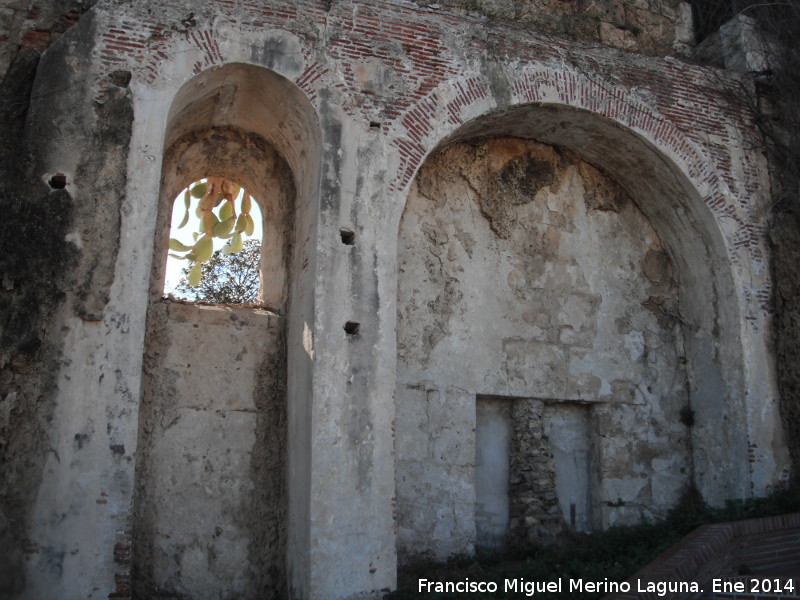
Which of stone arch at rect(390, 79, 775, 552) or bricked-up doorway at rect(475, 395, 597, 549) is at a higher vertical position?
stone arch at rect(390, 79, 775, 552)

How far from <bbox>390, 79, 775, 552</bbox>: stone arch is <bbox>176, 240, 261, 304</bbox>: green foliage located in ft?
25.5

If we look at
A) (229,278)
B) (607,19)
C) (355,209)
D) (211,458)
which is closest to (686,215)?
(607,19)

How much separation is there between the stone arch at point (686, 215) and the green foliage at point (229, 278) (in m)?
7.76

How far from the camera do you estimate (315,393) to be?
6.82 metres

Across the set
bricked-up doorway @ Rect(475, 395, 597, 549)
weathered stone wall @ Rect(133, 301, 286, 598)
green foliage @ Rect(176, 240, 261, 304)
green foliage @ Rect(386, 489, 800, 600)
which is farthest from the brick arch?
green foliage @ Rect(176, 240, 261, 304)

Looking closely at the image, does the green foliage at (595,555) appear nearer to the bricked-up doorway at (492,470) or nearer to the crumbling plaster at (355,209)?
the bricked-up doorway at (492,470)

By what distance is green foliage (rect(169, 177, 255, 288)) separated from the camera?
371 inches

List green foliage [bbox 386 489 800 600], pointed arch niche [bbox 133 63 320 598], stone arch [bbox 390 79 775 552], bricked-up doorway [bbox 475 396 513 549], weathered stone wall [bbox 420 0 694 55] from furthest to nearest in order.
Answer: weathered stone wall [bbox 420 0 694 55], stone arch [bbox 390 79 775 552], bricked-up doorway [bbox 475 396 513 549], pointed arch niche [bbox 133 63 320 598], green foliage [bbox 386 489 800 600]

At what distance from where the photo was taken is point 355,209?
7340 mm

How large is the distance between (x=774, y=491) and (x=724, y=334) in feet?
5.01

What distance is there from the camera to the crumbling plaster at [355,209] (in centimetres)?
627

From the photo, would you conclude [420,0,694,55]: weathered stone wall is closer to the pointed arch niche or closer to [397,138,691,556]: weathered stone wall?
[397,138,691,556]: weathered stone wall

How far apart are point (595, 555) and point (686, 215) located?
11.5ft

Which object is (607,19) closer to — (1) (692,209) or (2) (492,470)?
(1) (692,209)
